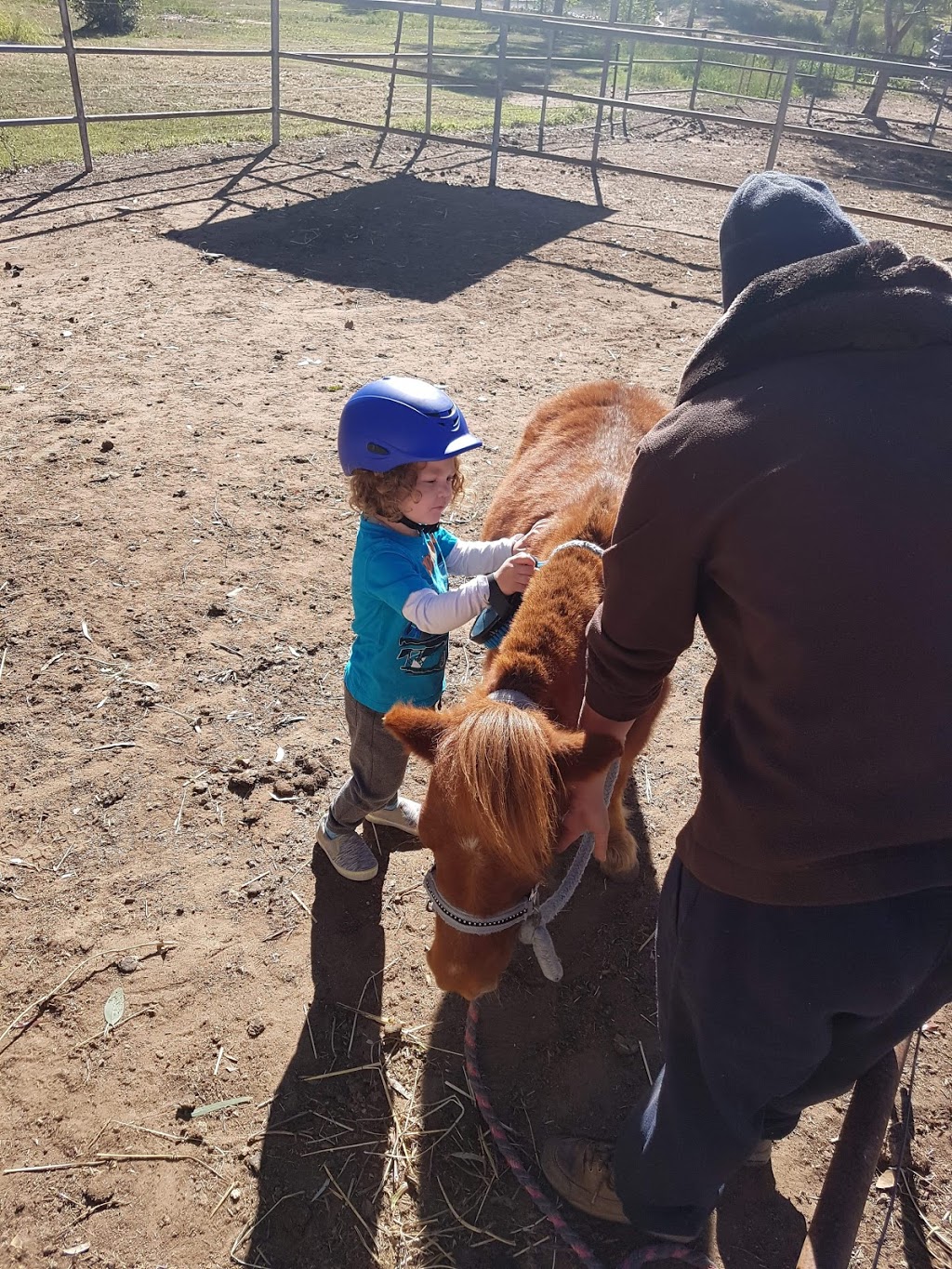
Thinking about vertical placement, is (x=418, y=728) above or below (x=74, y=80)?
below

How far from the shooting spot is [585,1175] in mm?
2221

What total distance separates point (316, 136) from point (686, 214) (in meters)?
6.29

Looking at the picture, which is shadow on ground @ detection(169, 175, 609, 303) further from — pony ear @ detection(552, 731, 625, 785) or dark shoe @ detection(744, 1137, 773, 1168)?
dark shoe @ detection(744, 1137, 773, 1168)

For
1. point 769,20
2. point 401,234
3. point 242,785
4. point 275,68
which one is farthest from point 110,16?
point 242,785

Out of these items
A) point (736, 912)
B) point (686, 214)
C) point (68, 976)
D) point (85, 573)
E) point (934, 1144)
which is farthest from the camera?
point (686, 214)

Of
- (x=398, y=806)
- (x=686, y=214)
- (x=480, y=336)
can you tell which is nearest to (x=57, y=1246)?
(x=398, y=806)

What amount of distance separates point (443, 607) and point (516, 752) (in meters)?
0.67

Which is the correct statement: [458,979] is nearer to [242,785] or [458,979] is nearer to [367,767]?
[367,767]

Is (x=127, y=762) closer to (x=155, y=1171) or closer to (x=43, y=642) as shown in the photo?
(x=43, y=642)

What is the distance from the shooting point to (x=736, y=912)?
1.54 meters

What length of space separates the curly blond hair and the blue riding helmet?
27 mm

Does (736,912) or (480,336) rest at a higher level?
(736,912)

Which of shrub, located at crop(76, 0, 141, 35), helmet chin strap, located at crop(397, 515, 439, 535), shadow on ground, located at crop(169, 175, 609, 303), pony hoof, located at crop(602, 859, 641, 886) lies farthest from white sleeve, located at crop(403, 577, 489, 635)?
shrub, located at crop(76, 0, 141, 35)

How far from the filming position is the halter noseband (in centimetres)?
202
